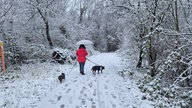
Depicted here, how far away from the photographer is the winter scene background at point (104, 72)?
8.48 meters

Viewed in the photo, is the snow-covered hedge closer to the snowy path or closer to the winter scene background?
the winter scene background

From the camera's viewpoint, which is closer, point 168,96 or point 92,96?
point 92,96

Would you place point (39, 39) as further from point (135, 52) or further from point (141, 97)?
point (141, 97)

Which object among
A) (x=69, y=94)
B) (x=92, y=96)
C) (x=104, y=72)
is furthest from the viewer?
(x=104, y=72)

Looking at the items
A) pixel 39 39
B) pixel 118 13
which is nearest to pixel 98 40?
pixel 39 39

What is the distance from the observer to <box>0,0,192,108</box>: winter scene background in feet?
27.8

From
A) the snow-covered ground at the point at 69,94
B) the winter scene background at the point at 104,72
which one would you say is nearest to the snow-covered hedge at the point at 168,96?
the winter scene background at the point at 104,72

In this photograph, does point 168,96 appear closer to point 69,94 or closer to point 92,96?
point 92,96

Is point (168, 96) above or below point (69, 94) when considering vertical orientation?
below

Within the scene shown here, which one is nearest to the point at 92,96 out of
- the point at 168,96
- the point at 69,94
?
the point at 69,94

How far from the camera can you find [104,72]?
1553 centimetres

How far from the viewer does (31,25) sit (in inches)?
873

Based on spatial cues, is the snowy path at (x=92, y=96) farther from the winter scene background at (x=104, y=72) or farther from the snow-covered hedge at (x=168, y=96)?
the snow-covered hedge at (x=168, y=96)

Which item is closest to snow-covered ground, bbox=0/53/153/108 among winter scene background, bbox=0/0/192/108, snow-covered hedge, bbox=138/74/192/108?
winter scene background, bbox=0/0/192/108
